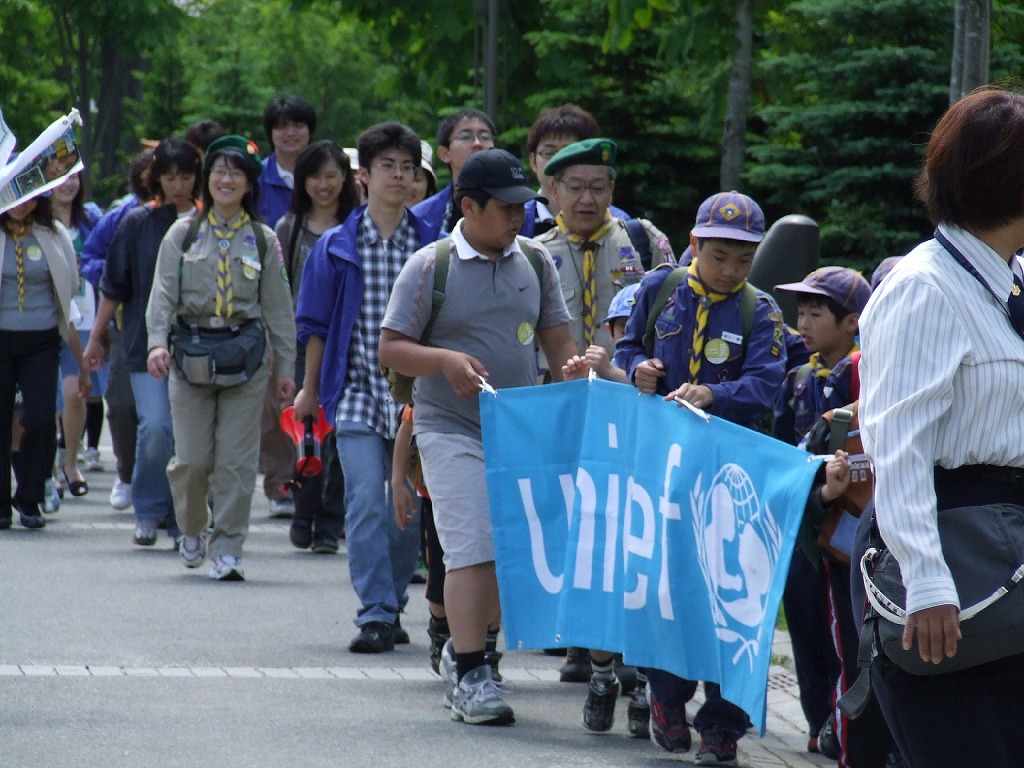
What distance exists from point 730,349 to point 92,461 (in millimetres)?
9988

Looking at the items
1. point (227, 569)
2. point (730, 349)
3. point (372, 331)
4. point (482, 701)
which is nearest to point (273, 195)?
point (227, 569)

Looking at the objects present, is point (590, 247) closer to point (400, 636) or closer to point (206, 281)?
point (400, 636)

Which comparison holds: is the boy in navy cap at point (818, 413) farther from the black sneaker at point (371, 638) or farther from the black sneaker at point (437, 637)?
the black sneaker at point (371, 638)

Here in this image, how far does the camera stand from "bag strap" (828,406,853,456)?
5453 millimetres

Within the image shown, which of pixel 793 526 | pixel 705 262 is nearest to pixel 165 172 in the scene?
pixel 705 262

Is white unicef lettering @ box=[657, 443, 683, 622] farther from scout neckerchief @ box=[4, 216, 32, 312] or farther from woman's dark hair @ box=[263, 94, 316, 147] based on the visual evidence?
woman's dark hair @ box=[263, 94, 316, 147]

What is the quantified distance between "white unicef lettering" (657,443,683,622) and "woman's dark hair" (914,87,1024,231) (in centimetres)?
235

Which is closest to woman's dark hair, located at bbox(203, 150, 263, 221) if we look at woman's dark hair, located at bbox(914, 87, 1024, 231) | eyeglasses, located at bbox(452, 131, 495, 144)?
eyeglasses, located at bbox(452, 131, 495, 144)

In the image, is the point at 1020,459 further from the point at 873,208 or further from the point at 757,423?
the point at 873,208

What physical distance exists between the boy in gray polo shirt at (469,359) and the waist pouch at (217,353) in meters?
2.92

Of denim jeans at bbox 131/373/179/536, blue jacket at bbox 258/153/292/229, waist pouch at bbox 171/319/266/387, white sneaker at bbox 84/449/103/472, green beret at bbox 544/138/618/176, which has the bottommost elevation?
white sneaker at bbox 84/449/103/472

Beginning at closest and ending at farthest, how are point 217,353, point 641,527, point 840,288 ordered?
point 641,527 → point 840,288 → point 217,353

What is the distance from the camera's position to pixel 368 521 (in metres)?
7.81

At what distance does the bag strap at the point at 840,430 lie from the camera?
17.9 feet
